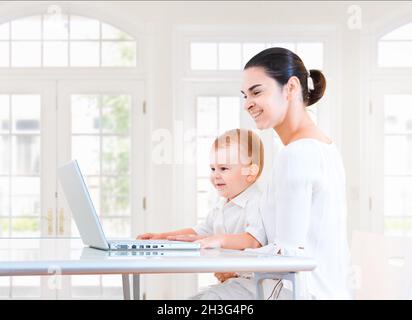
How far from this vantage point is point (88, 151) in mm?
5688

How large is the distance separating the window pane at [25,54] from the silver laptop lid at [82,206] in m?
3.82

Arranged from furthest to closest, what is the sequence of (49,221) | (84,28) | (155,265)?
(84,28) < (49,221) < (155,265)

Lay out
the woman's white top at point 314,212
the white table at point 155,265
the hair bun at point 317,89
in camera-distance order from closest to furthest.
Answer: the white table at point 155,265 → the woman's white top at point 314,212 → the hair bun at point 317,89

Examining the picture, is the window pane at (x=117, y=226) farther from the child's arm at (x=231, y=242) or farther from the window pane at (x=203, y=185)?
the child's arm at (x=231, y=242)

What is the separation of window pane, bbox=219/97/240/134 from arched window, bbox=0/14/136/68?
2.58ft

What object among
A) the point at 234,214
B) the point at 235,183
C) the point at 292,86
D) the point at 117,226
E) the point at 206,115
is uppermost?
the point at 206,115

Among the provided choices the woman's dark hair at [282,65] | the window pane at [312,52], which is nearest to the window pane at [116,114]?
the window pane at [312,52]

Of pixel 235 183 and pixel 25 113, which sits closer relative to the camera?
pixel 235 183

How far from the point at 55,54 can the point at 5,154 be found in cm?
88

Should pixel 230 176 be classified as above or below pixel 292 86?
below

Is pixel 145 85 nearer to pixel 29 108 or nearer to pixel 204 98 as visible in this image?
pixel 204 98

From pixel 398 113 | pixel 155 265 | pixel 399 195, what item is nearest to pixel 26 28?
pixel 398 113

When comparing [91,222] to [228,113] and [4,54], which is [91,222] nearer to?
[228,113]

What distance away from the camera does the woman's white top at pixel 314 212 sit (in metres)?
1.67
